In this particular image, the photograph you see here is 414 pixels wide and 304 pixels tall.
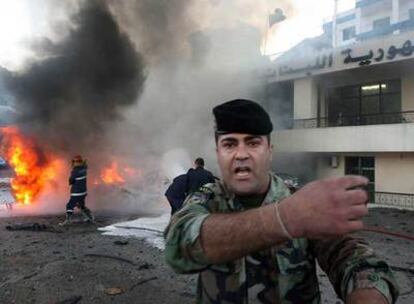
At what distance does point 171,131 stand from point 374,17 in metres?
21.8

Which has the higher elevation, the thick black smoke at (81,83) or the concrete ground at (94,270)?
the thick black smoke at (81,83)

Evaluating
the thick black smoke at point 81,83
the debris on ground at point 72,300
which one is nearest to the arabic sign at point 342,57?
the thick black smoke at point 81,83

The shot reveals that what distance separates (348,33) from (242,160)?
36.3m

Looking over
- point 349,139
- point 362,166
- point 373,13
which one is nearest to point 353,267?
point 349,139

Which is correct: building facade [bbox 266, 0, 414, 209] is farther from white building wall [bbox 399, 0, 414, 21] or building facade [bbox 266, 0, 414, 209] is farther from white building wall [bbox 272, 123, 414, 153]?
white building wall [bbox 399, 0, 414, 21]

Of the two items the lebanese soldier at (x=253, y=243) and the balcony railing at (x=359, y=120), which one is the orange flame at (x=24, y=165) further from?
the lebanese soldier at (x=253, y=243)

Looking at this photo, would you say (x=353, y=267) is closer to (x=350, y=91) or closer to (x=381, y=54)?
(x=381, y=54)

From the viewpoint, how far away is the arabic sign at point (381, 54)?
13.7m

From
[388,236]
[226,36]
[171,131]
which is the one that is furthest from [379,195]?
[226,36]

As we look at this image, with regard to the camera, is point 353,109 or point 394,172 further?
point 353,109

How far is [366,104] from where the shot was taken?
16.5 metres

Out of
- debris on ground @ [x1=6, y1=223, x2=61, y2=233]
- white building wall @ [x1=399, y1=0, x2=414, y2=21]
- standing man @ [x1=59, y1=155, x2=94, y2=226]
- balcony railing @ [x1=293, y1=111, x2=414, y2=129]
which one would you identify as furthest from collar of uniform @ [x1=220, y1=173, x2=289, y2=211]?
white building wall @ [x1=399, y1=0, x2=414, y2=21]

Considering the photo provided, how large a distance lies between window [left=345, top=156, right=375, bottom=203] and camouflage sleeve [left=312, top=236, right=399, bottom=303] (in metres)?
14.7

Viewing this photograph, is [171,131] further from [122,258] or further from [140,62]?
[122,258]
